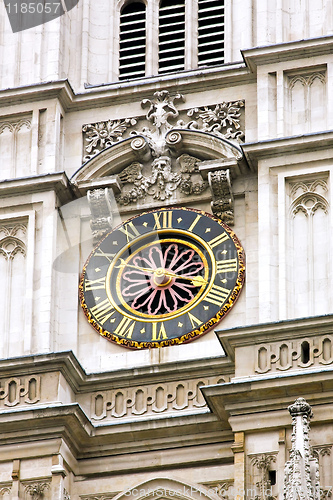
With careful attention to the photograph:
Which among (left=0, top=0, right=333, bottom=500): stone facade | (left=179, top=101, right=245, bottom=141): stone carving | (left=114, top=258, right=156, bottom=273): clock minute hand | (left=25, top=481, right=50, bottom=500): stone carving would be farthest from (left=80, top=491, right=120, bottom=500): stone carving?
(left=179, top=101, right=245, bottom=141): stone carving

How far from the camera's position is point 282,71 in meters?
29.3

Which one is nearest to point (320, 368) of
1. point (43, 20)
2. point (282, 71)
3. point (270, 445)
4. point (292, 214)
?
point (270, 445)

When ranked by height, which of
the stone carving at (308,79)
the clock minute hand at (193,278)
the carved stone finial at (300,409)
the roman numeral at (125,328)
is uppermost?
the stone carving at (308,79)

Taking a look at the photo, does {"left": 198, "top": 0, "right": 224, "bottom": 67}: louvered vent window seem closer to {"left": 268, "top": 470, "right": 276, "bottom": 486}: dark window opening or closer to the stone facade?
the stone facade

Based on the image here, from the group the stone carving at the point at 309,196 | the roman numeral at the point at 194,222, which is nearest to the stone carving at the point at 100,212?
the roman numeral at the point at 194,222

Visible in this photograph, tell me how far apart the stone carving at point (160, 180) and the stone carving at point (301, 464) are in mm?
4914

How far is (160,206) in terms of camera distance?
28859mm

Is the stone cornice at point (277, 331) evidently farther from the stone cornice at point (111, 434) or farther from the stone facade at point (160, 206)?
the stone cornice at point (111, 434)

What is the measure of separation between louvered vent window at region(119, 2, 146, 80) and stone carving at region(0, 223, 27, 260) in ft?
10.6

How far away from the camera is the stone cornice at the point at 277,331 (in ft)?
85.3

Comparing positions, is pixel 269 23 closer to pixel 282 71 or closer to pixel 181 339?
pixel 282 71

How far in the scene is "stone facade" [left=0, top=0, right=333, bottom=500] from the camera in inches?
1017

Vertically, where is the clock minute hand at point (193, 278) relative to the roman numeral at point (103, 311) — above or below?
above

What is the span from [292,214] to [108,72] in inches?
172
